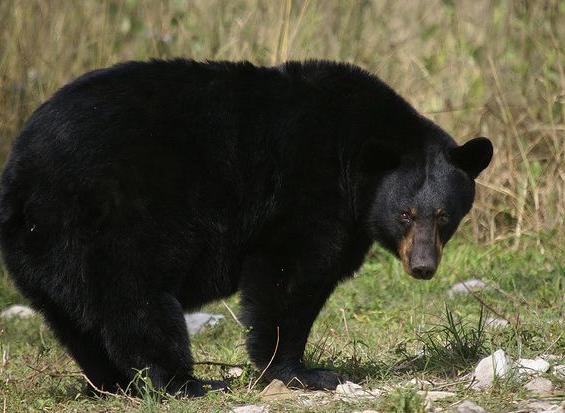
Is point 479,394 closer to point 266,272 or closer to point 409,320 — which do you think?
point 266,272

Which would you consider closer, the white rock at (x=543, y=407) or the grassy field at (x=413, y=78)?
the white rock at (x=543, y=407)

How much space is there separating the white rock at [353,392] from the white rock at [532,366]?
0.72 m

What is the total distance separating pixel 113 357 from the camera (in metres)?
5.04

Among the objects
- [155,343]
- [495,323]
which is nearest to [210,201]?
[155,343]

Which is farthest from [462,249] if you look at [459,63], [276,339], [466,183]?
[276,339]

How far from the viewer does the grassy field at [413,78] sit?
7.75 meters

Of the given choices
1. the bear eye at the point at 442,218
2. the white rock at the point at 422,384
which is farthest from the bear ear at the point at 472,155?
the white rock at the point at 422,384

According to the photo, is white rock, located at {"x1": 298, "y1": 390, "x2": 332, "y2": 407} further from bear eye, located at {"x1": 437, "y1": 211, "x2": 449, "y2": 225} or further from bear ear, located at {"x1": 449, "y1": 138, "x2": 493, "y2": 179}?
bear ear, located at {"x1": 449, "y1": 138, "x2": 493, "y2": 179}

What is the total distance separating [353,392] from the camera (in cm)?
505

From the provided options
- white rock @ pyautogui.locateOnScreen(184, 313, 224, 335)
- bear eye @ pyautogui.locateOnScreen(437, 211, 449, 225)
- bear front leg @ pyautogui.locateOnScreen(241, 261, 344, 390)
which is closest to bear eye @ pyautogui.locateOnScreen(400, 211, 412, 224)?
bear eye @ pyautogui.locateOnScreen(437, 211, 449, 225)

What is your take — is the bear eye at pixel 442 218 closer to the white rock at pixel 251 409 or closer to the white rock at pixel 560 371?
the white rock at pixel 560 371

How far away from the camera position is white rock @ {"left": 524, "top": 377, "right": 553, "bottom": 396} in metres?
4.86

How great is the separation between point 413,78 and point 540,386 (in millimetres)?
5642

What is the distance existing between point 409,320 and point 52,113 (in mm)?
3173
